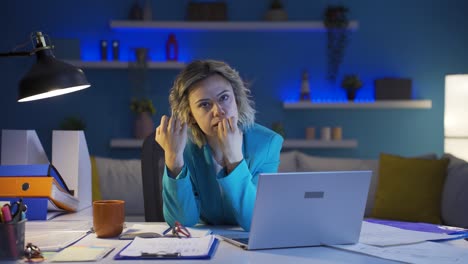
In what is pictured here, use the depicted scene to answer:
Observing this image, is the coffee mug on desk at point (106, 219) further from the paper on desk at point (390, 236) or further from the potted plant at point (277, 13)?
the potted plant at point (277, 13)

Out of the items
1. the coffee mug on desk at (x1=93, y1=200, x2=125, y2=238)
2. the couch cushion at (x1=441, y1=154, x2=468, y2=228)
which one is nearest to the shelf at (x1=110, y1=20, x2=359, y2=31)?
the couch cushion at (x1=441, y1=154, x2=468, y2=228)

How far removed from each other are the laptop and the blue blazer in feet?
0.92

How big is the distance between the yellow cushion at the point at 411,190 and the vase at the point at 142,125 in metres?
1.81

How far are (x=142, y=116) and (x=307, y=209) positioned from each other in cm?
341

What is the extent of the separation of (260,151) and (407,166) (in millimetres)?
2180

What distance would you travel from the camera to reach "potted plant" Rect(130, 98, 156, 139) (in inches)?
182

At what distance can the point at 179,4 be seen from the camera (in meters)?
4.81

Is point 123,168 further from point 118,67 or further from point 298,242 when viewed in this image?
point 298,242

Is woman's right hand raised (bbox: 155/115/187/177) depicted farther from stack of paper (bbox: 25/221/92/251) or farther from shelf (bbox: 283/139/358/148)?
shelf (bbox: 283/139/358/148)

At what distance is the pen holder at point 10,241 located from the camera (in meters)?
1.24

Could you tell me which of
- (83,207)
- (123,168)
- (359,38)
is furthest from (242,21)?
(83,207)

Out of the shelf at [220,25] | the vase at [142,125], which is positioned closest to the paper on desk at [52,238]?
the vase at [142,125]

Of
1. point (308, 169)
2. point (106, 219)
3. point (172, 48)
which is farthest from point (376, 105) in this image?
point (106, 219)

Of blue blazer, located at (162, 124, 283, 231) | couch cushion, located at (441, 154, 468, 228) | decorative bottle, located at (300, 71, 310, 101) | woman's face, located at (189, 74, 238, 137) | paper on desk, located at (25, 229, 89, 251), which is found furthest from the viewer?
decorative bottle, located at (300, 71, 310, 101)
